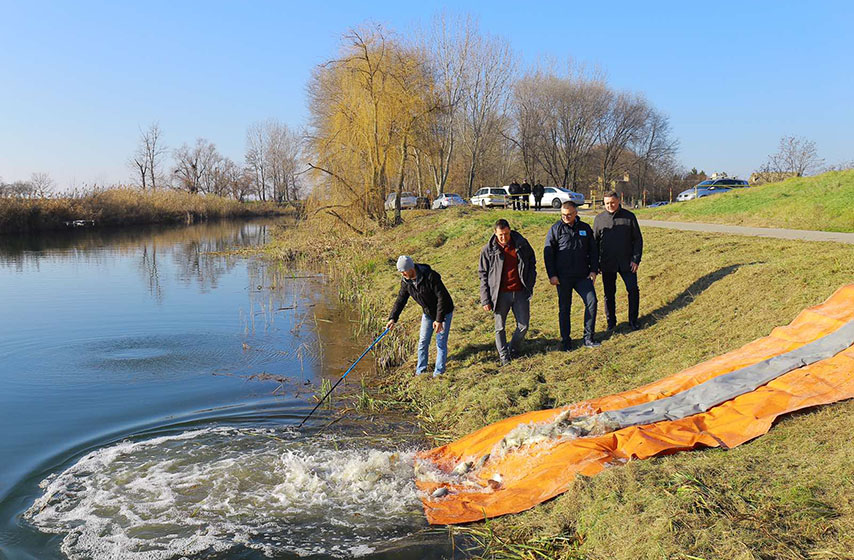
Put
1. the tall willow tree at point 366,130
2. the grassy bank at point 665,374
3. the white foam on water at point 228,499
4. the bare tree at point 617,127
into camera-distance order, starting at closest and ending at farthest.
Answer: the grassy bank at point 665,374
the white foam on water at point 228,499
the tall willow tree at point 366,130
the bare tree at point 617,127

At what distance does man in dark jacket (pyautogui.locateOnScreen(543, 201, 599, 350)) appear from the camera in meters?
8.18

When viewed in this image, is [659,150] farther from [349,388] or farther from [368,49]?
[349,388]

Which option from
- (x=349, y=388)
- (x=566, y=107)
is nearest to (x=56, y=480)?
→ (x=349, y=388)

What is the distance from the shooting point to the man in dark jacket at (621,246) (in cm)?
833

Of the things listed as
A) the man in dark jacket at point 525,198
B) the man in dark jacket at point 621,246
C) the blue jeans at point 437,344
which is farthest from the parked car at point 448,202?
the man in dark jacket at point 621,246

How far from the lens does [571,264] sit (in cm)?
818

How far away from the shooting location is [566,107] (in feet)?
187

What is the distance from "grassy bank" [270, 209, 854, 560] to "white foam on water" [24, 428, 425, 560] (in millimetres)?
1016

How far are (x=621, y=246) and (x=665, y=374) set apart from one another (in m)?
2.11

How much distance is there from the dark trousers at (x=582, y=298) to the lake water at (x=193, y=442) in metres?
2.37

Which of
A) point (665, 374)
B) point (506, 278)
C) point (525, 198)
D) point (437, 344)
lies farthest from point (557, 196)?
point (665, 374)

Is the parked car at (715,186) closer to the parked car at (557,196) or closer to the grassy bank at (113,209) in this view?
the parked car at (557,196)

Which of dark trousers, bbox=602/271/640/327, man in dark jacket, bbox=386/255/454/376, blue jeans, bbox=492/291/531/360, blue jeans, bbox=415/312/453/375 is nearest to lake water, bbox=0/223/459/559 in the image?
blue jeans, bbox=415/312/453/375

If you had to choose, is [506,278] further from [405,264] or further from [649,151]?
[649,151]
